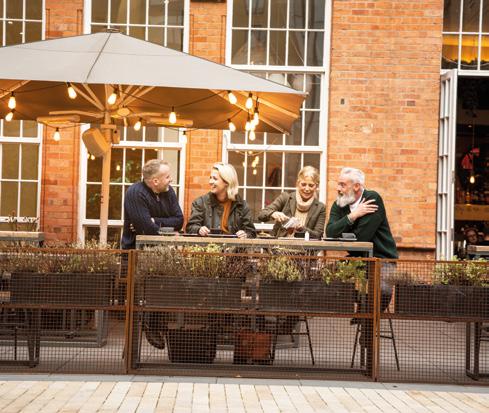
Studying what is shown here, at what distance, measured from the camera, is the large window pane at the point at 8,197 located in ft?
36.8

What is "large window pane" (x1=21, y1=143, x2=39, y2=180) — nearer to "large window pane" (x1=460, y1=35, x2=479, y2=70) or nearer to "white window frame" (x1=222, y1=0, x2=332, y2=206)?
"white window frame" (x1=222, y1=0, x2=332, y2=206)

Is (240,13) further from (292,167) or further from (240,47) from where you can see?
(292,167)

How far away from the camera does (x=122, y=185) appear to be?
1120 centimetres

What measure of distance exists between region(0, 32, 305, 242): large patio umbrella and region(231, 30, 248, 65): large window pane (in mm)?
1646

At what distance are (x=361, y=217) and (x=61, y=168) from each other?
468cm

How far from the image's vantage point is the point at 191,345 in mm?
6852

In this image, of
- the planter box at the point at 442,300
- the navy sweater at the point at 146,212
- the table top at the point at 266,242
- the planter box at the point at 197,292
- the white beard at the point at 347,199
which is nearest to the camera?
the planter box at the point at 197,292

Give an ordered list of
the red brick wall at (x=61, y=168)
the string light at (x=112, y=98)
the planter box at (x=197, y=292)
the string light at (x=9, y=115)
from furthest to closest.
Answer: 1. the red brick wall at (x=61, y=168)
2. the string light at (x=9, y=115)
3. the string light at (x=112, y=98)
4. the planter box at (x=197, y=292)

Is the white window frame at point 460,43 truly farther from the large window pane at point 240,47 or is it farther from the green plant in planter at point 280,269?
the green plant in planter at point 280,269

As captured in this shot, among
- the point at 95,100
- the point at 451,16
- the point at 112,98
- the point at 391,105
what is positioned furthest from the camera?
the point at 451,16

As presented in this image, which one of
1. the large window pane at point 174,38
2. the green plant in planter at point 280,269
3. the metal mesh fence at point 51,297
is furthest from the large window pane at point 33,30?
the green plant in planter at point 280,269

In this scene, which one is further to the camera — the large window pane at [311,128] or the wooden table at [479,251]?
the large window pane at [311,128]

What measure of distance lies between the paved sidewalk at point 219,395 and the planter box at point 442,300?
518 millimetres

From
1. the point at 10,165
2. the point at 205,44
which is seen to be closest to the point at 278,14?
the point at 205,44
